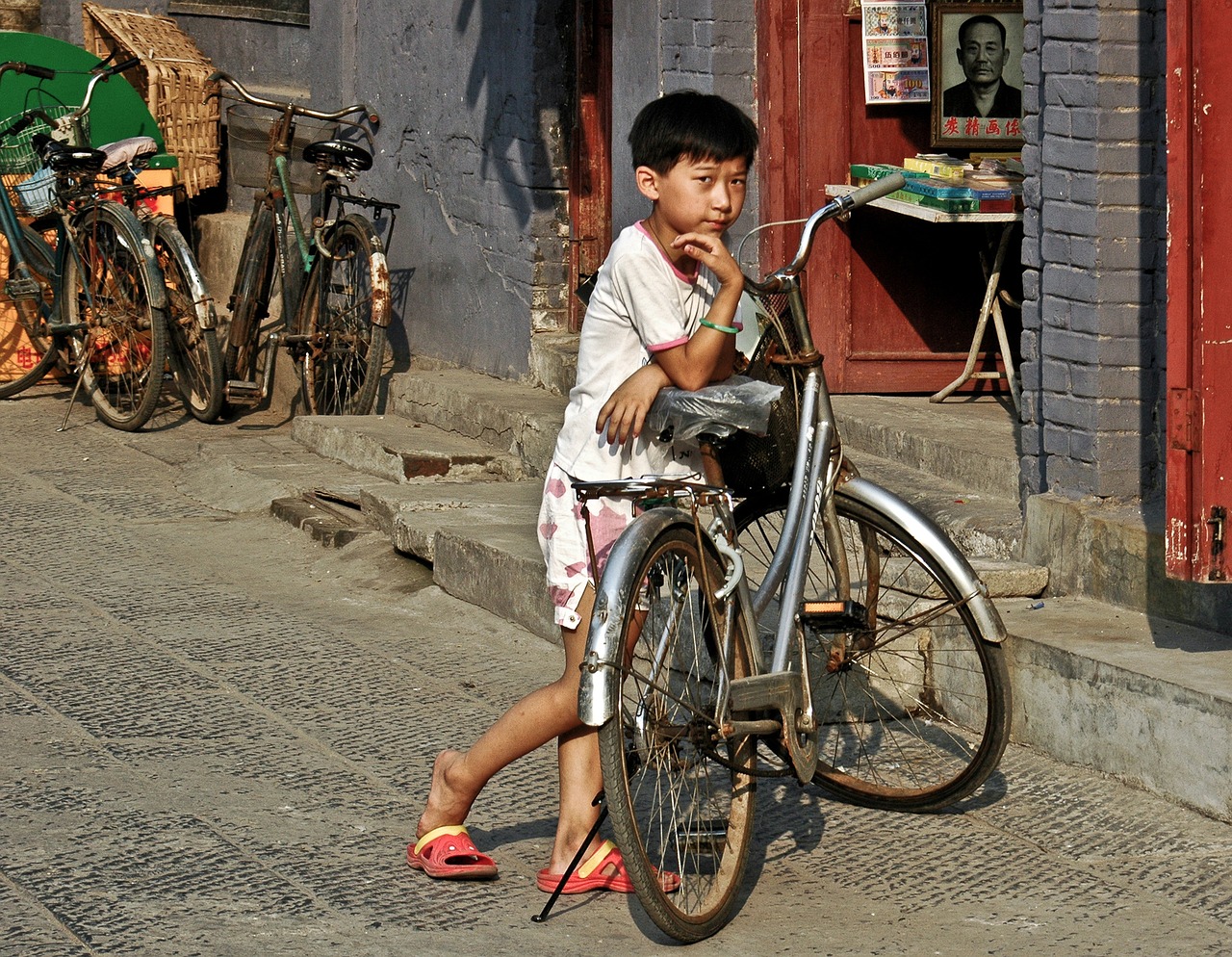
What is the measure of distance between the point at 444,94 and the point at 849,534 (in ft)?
18.3

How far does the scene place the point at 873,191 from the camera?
4.08 m

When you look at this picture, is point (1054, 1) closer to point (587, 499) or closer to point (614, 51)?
point (587, 499)

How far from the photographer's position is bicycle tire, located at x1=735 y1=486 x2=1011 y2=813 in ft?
14.0

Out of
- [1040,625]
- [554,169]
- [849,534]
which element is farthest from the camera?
[554,169]

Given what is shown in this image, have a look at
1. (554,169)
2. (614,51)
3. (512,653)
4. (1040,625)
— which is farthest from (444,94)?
(1040,625)

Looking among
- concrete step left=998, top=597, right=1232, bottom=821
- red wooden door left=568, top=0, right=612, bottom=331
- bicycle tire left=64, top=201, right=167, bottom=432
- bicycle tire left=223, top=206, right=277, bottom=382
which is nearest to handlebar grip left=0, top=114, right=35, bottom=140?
bicycle tire left=64, top=201, right=167, bottom=432

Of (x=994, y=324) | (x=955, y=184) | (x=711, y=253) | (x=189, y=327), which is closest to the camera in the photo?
(x=711, y=253)

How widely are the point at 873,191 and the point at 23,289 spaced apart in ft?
21.1

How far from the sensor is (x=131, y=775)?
4688 millimetres

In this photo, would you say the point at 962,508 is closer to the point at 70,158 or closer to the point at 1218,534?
the point at 1218,534

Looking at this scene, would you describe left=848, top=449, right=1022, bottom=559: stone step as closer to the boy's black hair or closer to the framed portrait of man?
the framed portrait of man

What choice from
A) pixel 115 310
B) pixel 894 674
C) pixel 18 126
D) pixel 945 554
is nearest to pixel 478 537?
pixel 894 674

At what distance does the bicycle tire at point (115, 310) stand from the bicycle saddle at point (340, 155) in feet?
3.10

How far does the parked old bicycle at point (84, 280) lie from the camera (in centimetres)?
903
